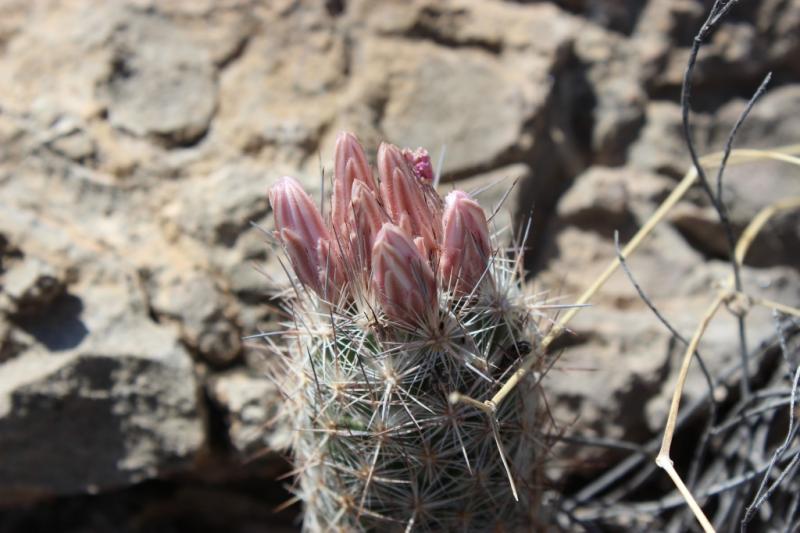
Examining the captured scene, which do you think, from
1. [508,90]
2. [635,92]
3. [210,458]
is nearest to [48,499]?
[210,458]

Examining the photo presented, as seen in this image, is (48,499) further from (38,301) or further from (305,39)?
(305,39)

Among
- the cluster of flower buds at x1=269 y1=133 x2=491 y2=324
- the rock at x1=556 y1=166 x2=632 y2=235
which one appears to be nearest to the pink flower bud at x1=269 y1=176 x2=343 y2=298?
the cluster of flower buds at x1=269 y1=133 x2=491 y2=324

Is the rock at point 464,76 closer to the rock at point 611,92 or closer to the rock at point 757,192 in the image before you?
the rock at point 611,92

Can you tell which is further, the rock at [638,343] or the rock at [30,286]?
the rock at [638,343]

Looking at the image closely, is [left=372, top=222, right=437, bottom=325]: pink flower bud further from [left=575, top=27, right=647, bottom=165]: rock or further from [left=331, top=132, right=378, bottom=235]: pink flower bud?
[left=575, top=27, right=647, bottom=165]: rock

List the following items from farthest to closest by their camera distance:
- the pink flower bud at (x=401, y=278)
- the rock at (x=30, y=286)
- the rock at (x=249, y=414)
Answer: the rock at (x=249, y=414)
the rock at (x=30, y=286)
the pink flower bud at (x=401, y=278)

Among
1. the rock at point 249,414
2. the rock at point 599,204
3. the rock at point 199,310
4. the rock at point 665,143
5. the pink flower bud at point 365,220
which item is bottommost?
the rock at point 249,414

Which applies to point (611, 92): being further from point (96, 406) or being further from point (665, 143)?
point (96, 406)

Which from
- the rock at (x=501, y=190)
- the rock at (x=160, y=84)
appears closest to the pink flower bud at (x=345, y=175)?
the rock at (x=501, y=190)

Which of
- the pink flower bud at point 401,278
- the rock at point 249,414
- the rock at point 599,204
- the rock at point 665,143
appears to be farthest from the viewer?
the rock at point 665,143
